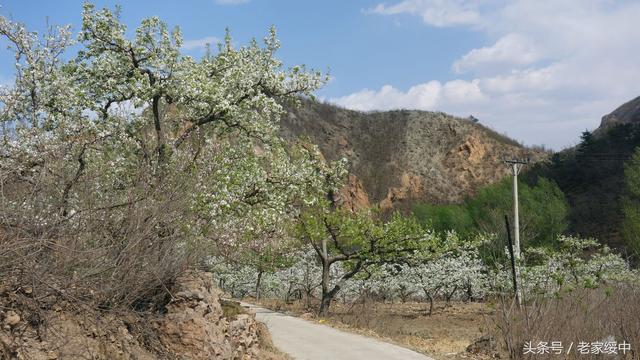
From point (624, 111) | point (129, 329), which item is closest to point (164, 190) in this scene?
point (129, 329)

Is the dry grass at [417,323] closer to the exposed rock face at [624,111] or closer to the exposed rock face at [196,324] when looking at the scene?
the exposed rock face at [196,324]

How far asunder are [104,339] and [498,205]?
40333 mm

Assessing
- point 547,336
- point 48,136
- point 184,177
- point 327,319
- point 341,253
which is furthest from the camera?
point 341,253

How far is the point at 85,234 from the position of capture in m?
6.30

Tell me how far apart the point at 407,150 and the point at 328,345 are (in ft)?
259

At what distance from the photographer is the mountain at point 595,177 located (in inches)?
2028

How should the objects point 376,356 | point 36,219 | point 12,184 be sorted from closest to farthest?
point 36,219 < point 12,184 < point 376,356

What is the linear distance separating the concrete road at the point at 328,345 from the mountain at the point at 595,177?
41063 mm

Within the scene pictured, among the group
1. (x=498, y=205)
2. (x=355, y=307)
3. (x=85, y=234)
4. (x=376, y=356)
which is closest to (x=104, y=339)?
(x=85, y=234)

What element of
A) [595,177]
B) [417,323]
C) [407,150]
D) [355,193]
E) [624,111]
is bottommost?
[417,323]

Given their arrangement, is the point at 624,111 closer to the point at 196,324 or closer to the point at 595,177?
the point at 595,177

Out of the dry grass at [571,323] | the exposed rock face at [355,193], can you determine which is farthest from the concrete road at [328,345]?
the exposed rock face at [355,193]

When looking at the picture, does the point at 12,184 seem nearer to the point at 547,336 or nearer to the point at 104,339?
the point at 104,339

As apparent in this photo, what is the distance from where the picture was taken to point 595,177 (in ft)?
191
